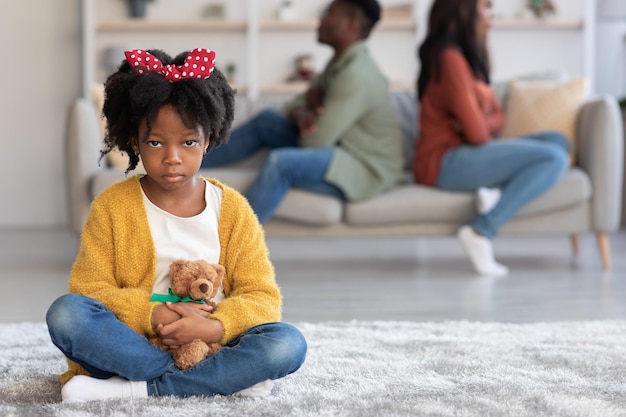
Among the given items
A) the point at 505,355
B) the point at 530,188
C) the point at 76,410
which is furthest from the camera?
the point at 530,188

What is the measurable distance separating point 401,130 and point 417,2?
2.13 meters

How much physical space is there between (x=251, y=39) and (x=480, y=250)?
2.87 metres

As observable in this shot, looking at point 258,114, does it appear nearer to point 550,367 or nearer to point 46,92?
point 550,367

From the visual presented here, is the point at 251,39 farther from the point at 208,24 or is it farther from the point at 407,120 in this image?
the point at 407,120

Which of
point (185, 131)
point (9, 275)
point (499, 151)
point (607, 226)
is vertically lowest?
point (9, 275)

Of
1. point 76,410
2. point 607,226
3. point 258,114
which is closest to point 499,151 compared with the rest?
point 607,226

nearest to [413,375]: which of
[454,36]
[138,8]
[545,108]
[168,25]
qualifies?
[454,36]

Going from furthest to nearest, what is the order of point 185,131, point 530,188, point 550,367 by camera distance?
point 530,188 → point 550,367 → point 185,131

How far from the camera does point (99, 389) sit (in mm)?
1416

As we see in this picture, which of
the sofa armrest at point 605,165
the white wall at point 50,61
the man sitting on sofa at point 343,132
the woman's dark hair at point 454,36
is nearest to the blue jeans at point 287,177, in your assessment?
the man sitting on sofa at point 343,132

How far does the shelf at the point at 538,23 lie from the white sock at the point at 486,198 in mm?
2616

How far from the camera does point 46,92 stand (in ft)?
19.4

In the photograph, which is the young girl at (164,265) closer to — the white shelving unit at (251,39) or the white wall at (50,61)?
the white shelving unit at (251,39)

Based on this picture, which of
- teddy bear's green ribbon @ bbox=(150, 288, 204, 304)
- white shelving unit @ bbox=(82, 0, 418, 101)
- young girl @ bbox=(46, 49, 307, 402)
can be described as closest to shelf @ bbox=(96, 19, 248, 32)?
white shelving unit @ bbox=(82, 0, 418, 101)
